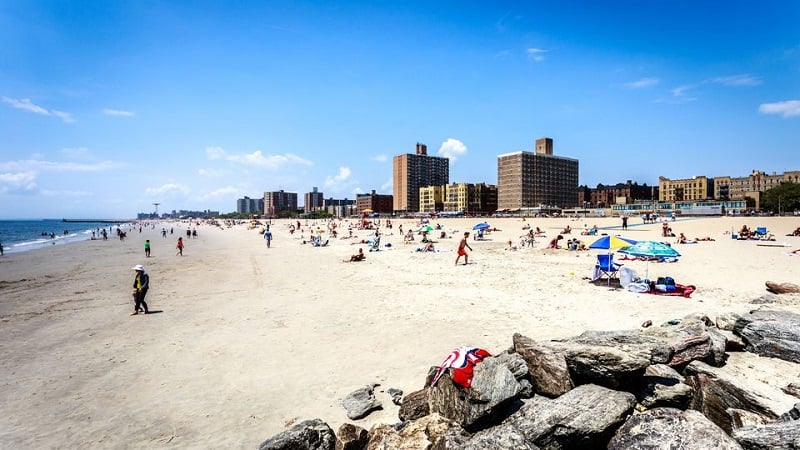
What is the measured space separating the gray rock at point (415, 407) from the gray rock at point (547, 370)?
1.69 meters

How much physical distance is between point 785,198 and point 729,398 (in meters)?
126

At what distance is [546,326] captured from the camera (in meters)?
10.2

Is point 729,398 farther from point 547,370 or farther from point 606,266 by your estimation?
point 606,266

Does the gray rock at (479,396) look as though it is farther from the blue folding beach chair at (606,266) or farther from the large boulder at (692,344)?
the blue folding beach chair at (606,266)

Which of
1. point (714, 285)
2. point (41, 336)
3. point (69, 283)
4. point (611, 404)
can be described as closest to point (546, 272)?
point (714, 285)

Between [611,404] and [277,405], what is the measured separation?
533 centimetres

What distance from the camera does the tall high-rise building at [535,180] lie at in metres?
165

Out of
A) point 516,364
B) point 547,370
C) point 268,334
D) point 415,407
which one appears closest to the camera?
point 547,370

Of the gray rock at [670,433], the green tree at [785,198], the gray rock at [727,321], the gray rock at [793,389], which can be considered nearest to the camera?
the gray rock at [670,433]

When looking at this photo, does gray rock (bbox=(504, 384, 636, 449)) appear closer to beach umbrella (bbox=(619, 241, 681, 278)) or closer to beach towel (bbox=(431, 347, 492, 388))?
beach towel (bbox=(431, 347, 492, 388))

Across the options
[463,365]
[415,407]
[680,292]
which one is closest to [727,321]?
[680,292]

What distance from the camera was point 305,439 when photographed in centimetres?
495

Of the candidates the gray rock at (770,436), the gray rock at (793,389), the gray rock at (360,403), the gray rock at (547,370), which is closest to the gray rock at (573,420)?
the gray rock at (547,370)

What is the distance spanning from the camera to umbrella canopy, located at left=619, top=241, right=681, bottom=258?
13690 mm
